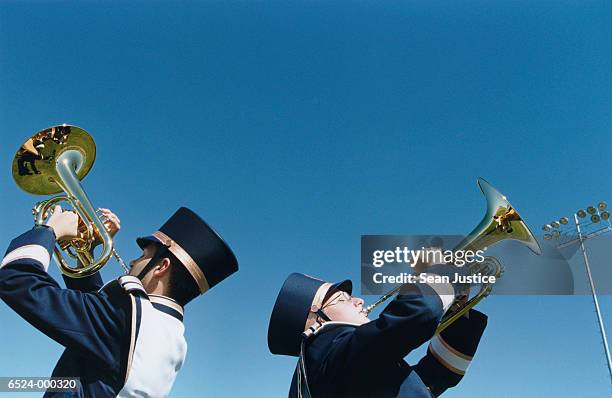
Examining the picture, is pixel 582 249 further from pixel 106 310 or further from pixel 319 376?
pixel 106 310

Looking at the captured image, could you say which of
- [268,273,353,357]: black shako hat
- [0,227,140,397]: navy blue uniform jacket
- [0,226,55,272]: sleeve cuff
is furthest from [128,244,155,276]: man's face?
[268,273,353,357]: black shako hat

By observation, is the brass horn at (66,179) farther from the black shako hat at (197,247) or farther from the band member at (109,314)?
the black shako hat at (197,247)

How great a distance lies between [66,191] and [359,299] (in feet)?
6.89

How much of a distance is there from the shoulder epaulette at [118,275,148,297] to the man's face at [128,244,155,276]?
313 millimetres

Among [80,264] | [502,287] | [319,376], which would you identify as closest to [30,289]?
[80,264]

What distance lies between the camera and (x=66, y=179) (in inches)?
171

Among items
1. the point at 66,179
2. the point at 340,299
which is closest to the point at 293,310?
the point at 340,299

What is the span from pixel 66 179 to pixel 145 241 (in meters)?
0.71

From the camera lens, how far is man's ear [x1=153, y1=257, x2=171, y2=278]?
4082 mm

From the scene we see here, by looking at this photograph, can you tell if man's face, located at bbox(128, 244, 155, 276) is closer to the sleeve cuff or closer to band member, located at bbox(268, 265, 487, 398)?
the sleeve cuff

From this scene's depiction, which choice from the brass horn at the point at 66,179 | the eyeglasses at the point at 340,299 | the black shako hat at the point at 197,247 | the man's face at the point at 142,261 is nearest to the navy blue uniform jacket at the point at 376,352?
the eyeglasses at the point at 340,299

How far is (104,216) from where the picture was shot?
4.30m

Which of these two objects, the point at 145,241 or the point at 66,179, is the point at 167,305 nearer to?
the point at 145,241

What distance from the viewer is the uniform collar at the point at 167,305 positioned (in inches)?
154
